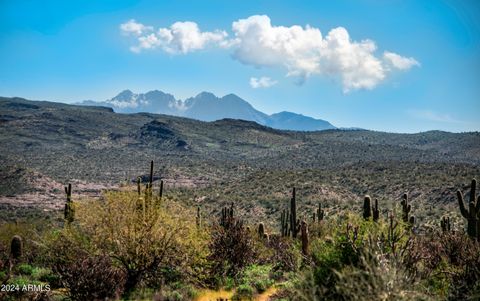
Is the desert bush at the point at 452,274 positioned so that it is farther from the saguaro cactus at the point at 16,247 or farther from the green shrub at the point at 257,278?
the saguaro cactus at the point at 16,247

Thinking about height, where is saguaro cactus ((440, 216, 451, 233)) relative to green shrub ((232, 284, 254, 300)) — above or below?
above

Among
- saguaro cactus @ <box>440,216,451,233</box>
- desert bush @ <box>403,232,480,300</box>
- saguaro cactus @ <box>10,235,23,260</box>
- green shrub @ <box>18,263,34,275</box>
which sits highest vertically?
desert bush @ <box>403,232,480,300</box>

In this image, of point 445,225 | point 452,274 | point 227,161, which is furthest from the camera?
point 227,161

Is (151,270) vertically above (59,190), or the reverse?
(151,270)

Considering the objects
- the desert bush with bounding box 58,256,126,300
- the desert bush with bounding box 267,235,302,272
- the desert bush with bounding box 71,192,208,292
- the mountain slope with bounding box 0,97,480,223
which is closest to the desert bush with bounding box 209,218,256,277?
the desert bush with bounding box 71,192,208,292

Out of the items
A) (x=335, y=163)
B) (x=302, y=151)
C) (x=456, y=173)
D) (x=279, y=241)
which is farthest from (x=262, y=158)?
(x=279, y=241)

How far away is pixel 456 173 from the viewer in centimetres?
5700

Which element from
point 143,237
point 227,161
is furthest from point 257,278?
point 227,161

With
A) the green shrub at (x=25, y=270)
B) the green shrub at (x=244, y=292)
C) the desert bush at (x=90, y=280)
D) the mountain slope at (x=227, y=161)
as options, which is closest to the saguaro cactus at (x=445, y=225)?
the mountain slope at (x=227, y=161)

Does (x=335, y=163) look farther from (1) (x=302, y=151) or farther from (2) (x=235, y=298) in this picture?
(2) (x=235, y=298)

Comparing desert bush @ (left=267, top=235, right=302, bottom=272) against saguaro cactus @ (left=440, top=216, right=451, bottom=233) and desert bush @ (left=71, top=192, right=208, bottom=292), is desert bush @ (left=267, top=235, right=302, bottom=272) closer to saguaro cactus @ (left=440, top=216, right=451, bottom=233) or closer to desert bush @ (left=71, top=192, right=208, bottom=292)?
desert bush @ (left=71, top=192, right=208, bottom=292)

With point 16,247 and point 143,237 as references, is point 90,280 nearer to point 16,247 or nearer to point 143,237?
point 143,237

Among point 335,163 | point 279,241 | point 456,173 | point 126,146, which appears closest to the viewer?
point 279,241

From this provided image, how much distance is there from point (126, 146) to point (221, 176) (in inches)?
2126
